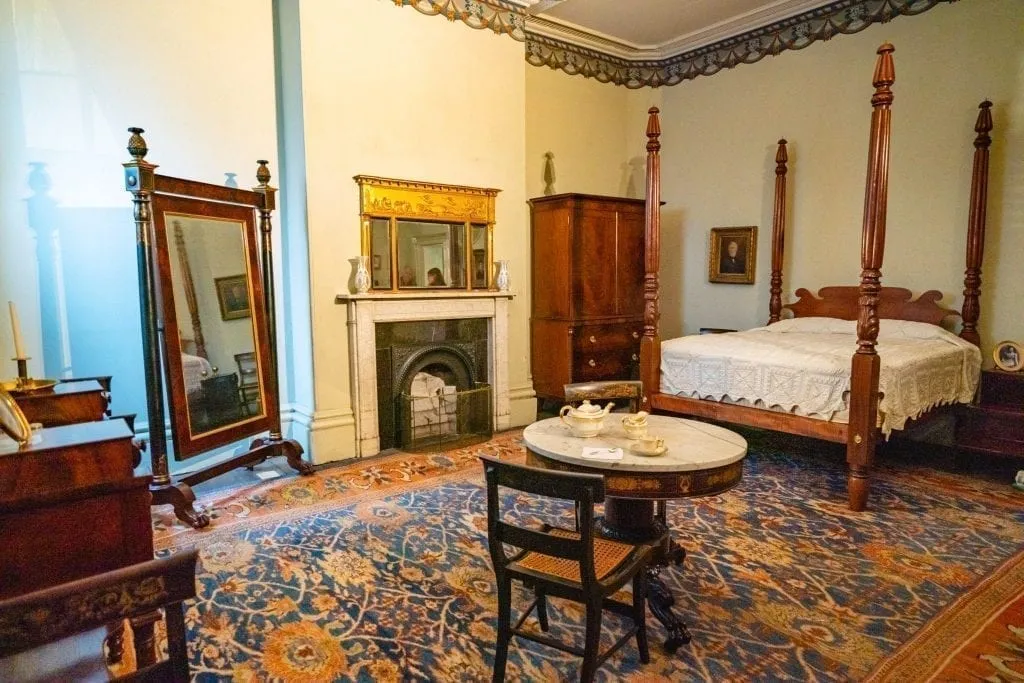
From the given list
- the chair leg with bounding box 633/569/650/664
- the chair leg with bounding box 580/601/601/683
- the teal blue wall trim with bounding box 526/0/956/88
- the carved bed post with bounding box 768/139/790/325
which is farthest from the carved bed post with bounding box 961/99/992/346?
the chair leg with bounding box 580/601/601/683

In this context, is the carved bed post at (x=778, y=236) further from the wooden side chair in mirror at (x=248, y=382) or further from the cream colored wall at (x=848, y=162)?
the wooden side chair in mirror at (x=248, y=382)

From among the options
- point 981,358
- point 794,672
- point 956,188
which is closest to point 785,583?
point 794,672

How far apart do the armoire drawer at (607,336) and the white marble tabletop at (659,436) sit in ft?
9.15

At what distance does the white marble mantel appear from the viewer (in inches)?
183

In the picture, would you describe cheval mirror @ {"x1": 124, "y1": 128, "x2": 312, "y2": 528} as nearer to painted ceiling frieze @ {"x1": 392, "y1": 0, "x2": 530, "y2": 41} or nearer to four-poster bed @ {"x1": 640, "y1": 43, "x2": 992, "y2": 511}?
painted ceiling frieze @ {"x1": 392, "y1": 0, "x2": 530, "y2": 41}

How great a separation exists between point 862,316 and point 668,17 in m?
4.03

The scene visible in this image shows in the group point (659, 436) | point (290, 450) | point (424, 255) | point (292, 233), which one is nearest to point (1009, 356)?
point (659, 436)

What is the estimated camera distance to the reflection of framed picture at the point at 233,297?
3.90 m

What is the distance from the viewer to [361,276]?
15.1 ft

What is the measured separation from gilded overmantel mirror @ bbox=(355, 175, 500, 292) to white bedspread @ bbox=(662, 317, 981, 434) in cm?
183

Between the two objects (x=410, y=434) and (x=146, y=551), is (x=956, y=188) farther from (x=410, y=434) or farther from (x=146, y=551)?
(x=146, y=551)

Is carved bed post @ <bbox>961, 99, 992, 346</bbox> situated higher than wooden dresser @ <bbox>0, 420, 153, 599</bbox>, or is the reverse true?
→ carved bed post @ <bbox>961, 99, 992, 346</bbox>

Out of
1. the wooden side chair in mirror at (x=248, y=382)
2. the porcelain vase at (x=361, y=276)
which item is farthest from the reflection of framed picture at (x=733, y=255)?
the wooden side chair in mirror at (x=248, y=382)

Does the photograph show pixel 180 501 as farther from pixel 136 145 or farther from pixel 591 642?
pixel 591 642
